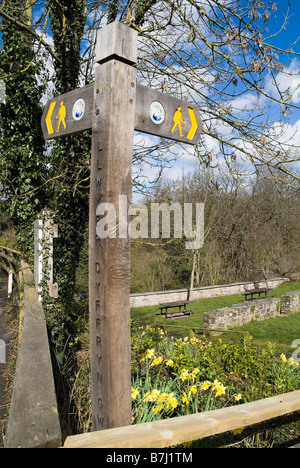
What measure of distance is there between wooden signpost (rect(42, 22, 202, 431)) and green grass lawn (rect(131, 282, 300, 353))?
714cm

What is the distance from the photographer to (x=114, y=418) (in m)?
1.93

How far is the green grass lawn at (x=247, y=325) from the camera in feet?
37.8

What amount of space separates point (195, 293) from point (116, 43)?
61.2ft

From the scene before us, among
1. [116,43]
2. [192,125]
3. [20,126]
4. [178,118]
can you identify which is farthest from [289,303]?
[116,43]

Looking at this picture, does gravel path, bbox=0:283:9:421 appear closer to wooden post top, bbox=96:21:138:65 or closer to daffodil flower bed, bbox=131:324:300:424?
daffodil flower bed, bbox=131:324:300:424

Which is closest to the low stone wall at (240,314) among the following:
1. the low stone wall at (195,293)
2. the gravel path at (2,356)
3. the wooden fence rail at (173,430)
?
the low stone wall at (195,293)

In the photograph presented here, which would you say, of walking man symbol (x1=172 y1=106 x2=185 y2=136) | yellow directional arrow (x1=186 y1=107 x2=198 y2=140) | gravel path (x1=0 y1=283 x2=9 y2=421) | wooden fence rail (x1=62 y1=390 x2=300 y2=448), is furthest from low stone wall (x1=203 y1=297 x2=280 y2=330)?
walking man symbol (x1=172 y1=106 x2=185 y2=136)

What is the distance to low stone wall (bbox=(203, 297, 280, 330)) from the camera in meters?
13.1

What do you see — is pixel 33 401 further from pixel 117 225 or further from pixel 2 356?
pixel 2 356

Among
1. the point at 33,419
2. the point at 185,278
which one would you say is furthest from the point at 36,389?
the point at 185,278

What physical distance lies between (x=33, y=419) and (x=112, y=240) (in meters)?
0.94

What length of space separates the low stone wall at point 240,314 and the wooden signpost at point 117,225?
1129 centimetres

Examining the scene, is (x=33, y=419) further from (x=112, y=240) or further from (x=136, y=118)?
(x=136, y=118)

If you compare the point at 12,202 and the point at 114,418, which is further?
the point at 12,202
